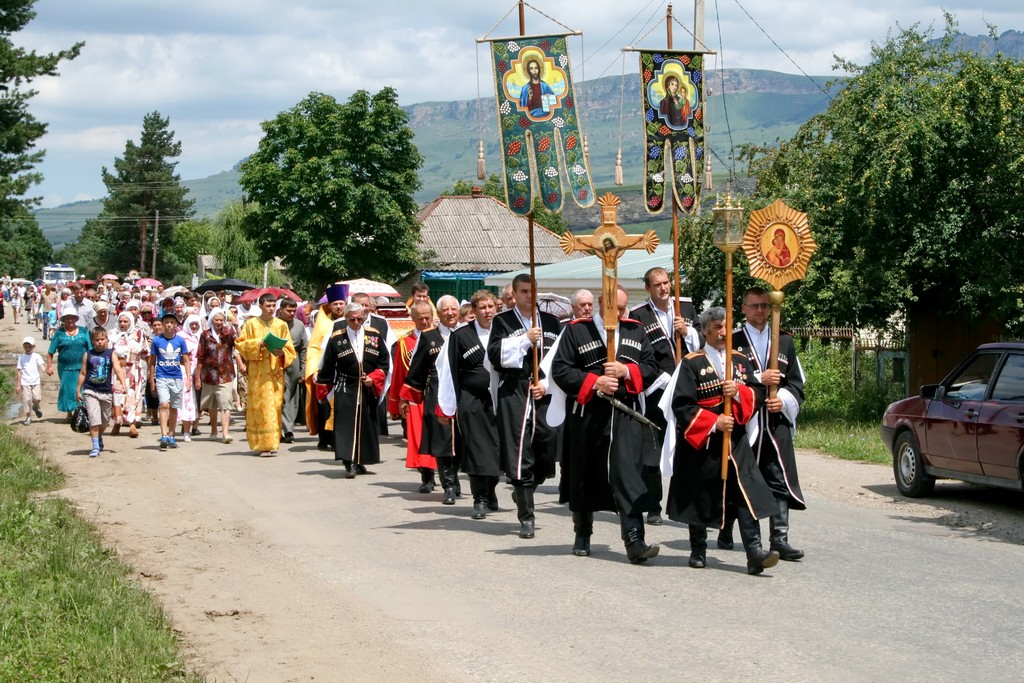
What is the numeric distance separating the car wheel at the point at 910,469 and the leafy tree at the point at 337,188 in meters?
40.5

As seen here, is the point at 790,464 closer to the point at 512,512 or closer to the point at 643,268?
the point at 512,512

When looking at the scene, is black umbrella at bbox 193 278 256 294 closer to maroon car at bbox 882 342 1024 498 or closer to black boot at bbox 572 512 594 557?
maroon car at bbox 882 342 1024 498

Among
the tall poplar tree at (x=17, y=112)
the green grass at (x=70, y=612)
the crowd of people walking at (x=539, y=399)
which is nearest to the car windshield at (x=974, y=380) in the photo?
the crowd of people walking at (x=539, y=399)

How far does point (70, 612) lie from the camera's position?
7.57 m

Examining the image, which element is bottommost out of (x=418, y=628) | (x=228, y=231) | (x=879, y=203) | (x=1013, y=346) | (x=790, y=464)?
(x=418, y=628)

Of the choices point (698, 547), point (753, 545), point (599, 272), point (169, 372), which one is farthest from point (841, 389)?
point (753, 545)

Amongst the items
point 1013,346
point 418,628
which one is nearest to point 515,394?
point 418,628

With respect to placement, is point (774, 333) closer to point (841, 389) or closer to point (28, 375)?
point (841, 389)

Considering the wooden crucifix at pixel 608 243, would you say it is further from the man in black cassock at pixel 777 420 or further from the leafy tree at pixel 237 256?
the leafy tree at pixel 237 256

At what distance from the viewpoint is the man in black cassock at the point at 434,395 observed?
1266 cm

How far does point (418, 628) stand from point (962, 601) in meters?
3.33

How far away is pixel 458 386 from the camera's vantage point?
1218 cm

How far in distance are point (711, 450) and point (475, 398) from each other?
127 inches

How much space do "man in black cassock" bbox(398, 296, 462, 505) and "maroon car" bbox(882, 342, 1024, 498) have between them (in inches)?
175
